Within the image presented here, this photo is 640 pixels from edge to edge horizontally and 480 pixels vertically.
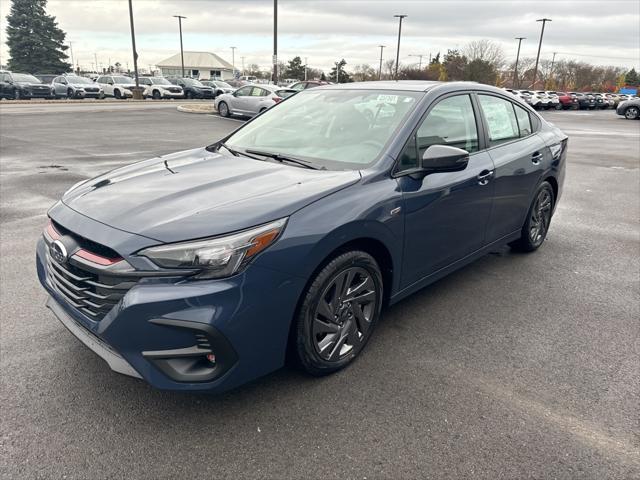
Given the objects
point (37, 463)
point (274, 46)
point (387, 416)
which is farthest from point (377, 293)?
point (274, 46)

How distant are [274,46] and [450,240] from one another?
23963 mm

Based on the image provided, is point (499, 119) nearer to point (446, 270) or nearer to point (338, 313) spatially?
point (446, 270)

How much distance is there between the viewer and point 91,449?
2369mm

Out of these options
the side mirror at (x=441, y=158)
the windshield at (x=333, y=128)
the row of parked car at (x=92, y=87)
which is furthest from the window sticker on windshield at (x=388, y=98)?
the row of parked car at (x=92, y=87)

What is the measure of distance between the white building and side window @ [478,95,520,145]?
108940 mm

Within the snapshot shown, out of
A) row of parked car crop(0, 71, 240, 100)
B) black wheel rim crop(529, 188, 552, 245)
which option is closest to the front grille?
black wheel rim crop(529, 188, 552, 245)

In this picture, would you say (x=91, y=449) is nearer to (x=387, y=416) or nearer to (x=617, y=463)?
(x=387, y=416)

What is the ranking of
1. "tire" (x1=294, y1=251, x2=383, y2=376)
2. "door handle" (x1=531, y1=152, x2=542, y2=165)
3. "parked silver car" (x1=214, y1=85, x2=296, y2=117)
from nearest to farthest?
"tire" (x1=294, y1=251, x2=383, y2=376)
"door handle" (x1=531, y1=152, x2=542, y2=165)
"parked silver car" (x1=214, y1=85, x2=296, y2=117)

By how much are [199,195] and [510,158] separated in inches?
109

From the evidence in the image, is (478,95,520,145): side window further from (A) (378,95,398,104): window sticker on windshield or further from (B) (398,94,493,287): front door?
(A) (378,95,398,104): window sticker on windshield

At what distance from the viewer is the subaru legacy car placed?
2307 mm

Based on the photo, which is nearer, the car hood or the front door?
the car hood

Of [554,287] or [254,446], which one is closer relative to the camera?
[254,446]

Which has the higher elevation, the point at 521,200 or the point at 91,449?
the point at 521,200
